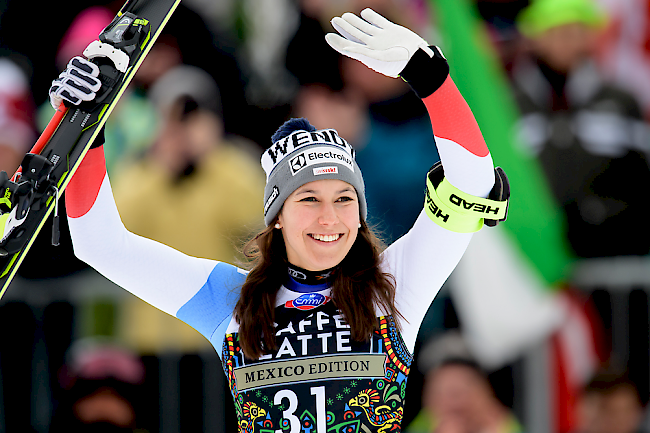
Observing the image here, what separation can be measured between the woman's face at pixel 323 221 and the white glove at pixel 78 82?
92cm

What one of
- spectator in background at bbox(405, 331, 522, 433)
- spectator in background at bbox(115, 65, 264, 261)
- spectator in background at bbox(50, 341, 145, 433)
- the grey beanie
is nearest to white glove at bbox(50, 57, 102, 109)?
the grey beanie

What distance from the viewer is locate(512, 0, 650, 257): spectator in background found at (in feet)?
22.1

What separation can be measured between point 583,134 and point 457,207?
3.65 m

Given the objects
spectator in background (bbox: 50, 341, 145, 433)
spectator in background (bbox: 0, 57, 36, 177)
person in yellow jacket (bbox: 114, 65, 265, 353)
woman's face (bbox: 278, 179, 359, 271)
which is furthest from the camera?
spectator in background (bbox: 0, 57, 36, 177)

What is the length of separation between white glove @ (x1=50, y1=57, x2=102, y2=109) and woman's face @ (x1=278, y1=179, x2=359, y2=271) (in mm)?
919

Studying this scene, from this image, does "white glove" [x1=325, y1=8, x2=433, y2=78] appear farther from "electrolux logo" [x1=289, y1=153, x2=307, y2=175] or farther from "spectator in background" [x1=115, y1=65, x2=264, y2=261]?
"spectator in background" [x1=115, y1=65, x2=264, y2=261]

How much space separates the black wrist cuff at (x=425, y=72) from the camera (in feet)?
12.1

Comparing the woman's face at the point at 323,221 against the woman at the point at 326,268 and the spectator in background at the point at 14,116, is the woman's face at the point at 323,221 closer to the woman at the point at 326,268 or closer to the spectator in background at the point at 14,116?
the woman at the point at 326,268

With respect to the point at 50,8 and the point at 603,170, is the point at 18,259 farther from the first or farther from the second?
the point at 50,8

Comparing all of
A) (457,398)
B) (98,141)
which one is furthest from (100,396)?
(98,141)

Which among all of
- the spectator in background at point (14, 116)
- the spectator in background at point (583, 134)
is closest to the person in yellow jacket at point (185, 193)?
the spectator in background at point (14, 116)

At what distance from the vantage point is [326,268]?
3.95 metres

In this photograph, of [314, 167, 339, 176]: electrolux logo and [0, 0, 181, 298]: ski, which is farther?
[314, 167, 339, 176]: electrolux logo

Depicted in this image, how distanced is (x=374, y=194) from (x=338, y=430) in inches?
123
